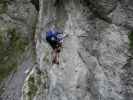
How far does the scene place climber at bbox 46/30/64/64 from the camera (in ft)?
35.5

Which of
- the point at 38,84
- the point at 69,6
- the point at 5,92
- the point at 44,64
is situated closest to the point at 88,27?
the point at 69,6

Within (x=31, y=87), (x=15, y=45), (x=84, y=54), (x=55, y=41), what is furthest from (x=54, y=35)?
(x=31, y=87)

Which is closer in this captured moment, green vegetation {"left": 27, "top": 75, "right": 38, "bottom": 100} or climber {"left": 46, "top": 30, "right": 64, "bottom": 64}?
green vegetation {"left": 27, "top": 75, "right": 38, "bottom": 100}

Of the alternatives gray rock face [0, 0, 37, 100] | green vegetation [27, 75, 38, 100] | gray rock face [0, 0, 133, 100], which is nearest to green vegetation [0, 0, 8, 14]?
gray rock face [0, 0, 37, 100]

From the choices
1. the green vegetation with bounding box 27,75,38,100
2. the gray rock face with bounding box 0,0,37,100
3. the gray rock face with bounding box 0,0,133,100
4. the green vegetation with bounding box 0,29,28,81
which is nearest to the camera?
the green vegetation with bounding box 27,75,38,100

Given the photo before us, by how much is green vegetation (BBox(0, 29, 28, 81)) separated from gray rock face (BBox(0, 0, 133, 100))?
267 mm

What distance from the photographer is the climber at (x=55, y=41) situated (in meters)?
10.8

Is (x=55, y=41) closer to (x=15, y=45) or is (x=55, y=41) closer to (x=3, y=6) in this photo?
(x=15, y=45)

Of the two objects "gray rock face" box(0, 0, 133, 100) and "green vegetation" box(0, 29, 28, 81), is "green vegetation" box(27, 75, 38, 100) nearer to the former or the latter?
"gray rock face" box(0, 0, 133, 100)

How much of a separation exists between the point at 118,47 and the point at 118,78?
145 cm

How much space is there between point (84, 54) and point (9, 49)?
3.80 m

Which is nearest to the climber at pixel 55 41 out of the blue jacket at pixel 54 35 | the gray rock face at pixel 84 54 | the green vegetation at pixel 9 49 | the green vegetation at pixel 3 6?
the blue jacket at pixel 54 35

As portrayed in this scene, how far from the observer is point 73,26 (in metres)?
11.5

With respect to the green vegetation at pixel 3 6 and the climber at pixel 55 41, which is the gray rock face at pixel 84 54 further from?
the green vegetation at pixel 3 6
